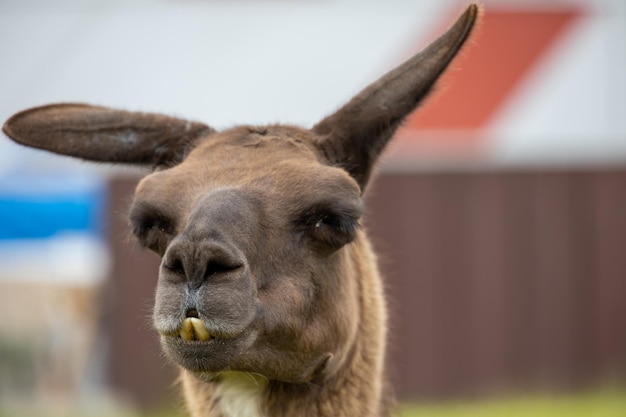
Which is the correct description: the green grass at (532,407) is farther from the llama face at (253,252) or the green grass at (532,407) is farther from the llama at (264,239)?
the llama face at (253,252)

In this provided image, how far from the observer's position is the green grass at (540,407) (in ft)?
48.8

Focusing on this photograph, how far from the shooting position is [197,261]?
4855 millimetres

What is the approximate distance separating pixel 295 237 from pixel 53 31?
16823 mm

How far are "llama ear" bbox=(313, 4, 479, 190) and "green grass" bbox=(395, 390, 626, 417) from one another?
8505 mm

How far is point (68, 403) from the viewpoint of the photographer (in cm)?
1602

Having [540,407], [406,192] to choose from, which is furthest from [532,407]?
[406,192]

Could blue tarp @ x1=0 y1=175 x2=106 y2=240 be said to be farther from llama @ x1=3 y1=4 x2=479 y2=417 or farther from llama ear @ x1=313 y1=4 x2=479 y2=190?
llama ear @ x1=313 y1=4 x2=479 y2=190

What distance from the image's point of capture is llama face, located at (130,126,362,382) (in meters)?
4.95

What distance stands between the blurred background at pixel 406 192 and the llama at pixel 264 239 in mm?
7046

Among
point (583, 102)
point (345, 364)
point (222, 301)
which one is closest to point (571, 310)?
point (583, 102)

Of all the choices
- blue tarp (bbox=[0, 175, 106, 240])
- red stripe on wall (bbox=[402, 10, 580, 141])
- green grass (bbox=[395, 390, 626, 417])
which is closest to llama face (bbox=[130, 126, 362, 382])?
green grass (bbox=[395, 390, 626, 417])

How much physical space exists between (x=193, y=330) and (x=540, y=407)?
38.0ft

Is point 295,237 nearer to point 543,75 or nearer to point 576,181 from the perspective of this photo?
point 576,181

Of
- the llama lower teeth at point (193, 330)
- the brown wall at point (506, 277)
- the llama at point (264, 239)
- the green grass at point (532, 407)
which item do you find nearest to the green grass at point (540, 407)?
the green grass at point (532, 407)
